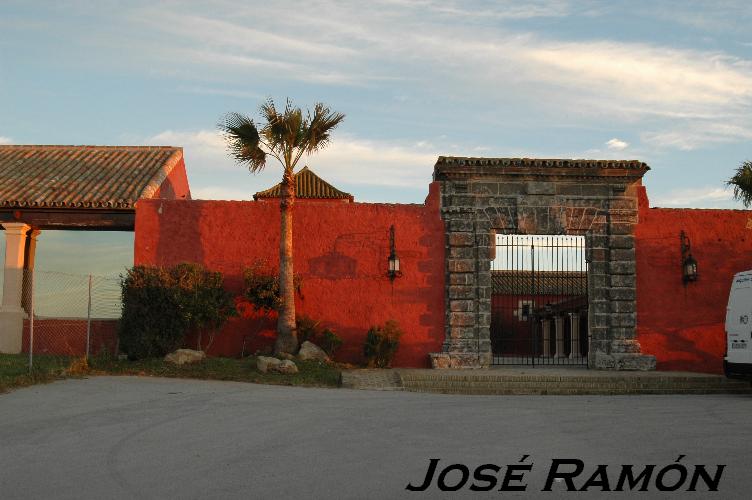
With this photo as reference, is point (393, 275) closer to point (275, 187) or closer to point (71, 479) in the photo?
point (71, 479)

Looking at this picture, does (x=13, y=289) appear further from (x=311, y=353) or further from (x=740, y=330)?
(x=740, y=330)

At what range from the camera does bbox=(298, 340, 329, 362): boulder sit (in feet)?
53.8

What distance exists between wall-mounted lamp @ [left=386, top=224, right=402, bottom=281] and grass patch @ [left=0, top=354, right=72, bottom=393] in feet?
22.1

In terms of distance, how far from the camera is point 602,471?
6.73 m

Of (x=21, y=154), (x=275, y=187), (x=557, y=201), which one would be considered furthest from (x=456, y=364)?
(x=275, y=187)

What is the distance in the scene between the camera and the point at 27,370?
14258 millimetres

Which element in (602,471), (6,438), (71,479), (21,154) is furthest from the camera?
(21,154)

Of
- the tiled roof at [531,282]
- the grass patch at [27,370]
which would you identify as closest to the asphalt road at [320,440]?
the grass patch at [27,370]

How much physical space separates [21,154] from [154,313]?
10051 millimetres

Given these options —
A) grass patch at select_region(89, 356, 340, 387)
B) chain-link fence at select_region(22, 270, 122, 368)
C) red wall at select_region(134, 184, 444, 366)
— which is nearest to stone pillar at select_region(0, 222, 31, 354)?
chain-link fence at select_region(22, 270, 122, 368)

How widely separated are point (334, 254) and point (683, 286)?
7.87 meters

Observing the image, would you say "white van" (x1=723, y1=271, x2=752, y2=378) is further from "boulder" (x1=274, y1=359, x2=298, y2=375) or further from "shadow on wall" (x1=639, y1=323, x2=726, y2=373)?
"boulder" (x1=274, y1=359, x2=298, y2=375)

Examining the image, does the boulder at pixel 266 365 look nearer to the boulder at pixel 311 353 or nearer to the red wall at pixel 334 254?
the boulder at pixel 311 353

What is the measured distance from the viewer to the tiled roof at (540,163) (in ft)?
57.7
